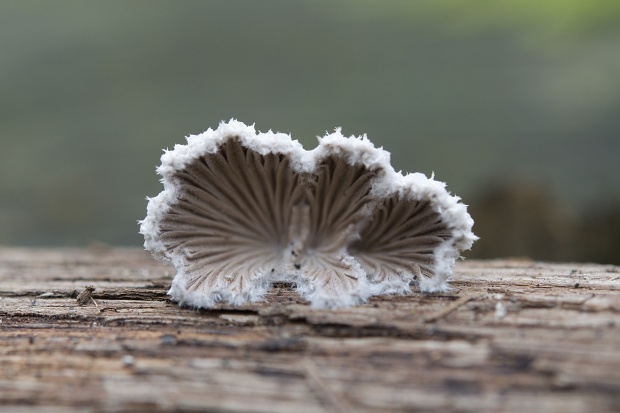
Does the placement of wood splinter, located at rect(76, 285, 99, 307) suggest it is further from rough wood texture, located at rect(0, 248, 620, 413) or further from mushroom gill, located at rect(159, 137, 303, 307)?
mushroom gill, located at rect(159, 137, 303, 307)

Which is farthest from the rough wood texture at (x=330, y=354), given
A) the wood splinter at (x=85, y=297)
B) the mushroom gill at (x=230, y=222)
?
the mushroom gill at (x=230, y=222)

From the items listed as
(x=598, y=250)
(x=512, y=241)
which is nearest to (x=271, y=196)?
(x=512, y=241)

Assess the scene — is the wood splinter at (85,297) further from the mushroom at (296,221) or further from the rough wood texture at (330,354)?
the mushroom at (296,221)

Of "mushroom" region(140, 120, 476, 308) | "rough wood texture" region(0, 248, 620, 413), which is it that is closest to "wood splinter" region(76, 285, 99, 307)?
"rough wood texture" region(0, 248, 620, 413)

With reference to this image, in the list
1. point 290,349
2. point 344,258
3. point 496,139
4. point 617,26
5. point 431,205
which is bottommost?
point 290,349

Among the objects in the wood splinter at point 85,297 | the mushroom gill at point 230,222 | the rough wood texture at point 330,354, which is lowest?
the rough wood texture at point 330,354

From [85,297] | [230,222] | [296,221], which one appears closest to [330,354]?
[296,221]

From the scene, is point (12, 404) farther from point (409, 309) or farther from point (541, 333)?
point (541, 333)
